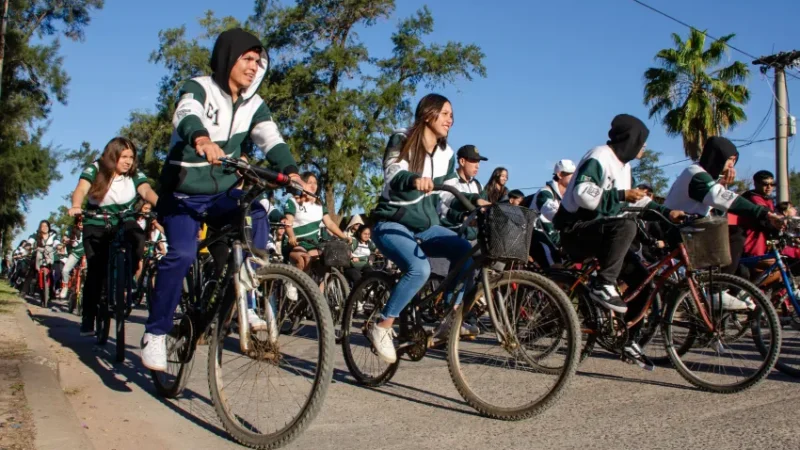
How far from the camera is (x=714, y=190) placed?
5.72 metres

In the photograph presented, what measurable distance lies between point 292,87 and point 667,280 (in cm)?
3001

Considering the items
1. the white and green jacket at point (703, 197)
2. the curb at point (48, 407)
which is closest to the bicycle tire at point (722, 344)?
the white and green jacket at point (703, 197)

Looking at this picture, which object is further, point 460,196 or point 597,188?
point 597,188

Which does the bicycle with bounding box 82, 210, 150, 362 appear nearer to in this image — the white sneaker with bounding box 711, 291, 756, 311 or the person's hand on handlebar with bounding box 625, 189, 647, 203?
the person's hand on handlebar with bounding box 625, 189, 647, 203

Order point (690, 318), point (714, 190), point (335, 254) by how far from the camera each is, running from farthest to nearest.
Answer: point (335, 254)
point (714, 190)
point (690, 318)

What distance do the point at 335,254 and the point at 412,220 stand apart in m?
4.13

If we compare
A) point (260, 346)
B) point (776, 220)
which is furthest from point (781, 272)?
point (260, 346)

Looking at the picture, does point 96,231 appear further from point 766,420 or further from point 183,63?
point 183,63

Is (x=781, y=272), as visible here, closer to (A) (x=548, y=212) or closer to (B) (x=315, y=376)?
(A) (x=548, y=212)

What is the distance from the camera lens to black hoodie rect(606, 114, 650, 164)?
5.65 m

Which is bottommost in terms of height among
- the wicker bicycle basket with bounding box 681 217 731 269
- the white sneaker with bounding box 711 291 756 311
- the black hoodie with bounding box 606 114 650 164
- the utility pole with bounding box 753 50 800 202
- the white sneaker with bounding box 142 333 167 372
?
the white sneaker with bounding box 142 333 167 372

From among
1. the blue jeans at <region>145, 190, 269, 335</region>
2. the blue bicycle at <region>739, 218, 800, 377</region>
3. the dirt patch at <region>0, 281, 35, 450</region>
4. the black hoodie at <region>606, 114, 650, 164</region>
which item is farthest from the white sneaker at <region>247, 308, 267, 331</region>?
the blue bicycle at <region>739, 218, 800, 377</region>

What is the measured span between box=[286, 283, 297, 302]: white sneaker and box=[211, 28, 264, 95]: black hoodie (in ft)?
4.66

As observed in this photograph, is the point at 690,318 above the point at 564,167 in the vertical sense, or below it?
below
